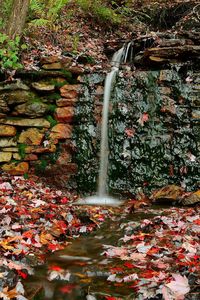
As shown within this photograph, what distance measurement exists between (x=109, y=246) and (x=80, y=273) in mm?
895

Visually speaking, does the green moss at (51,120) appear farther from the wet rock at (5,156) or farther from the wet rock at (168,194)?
the wet rock at (168,194)

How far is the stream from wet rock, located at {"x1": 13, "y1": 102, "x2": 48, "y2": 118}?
3784 millimetres

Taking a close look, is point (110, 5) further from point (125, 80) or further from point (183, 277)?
point (183, 277)

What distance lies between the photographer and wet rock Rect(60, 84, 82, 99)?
8289 mm

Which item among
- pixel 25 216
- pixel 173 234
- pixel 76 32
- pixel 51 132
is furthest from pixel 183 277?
pixel 76 32

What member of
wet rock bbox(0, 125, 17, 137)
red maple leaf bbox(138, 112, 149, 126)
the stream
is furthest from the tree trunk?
the stream

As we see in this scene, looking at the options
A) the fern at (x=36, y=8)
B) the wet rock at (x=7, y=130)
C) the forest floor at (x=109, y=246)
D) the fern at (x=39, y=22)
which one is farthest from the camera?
the fern at (x=36, y=8)

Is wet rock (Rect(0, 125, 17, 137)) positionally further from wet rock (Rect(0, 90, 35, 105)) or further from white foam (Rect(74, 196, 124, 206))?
white foam (Rect(74, 196, 124, 206))

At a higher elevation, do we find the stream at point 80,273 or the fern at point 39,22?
the fern at point 39,22

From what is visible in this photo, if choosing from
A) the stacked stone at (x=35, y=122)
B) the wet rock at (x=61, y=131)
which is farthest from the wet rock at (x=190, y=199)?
the wet rock at (x=61, y=131)

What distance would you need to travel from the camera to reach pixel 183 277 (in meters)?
3.08

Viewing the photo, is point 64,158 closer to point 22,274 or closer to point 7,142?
point 7,142

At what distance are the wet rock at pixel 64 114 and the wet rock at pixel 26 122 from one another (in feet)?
0.93

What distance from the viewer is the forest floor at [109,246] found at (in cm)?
313
